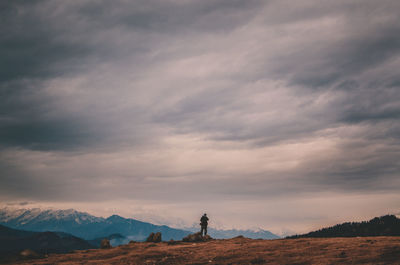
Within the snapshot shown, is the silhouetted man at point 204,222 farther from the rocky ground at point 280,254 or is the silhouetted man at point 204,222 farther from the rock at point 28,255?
the rock at point 28,255

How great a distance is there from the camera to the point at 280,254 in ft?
132

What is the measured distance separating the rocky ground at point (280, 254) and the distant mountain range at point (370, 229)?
117m

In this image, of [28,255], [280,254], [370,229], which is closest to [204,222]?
[280,254]

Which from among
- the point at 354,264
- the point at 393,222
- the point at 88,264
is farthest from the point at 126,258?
the point at 393,222

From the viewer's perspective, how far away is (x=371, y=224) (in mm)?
169250

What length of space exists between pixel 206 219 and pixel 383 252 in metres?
43.8

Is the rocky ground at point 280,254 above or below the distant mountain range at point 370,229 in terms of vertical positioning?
below

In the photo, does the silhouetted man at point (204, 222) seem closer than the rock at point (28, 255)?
No

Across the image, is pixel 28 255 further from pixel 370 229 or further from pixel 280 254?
pixel 370 229

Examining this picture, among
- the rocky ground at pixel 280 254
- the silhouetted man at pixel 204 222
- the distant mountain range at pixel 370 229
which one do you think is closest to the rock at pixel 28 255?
the rocky ground at pixel 280 254

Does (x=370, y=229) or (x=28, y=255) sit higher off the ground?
(x=370, y=229)

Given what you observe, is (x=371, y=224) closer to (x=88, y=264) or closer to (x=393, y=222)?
(x=393, y=222)

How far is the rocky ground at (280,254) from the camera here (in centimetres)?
3397

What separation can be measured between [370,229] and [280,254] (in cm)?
14108
